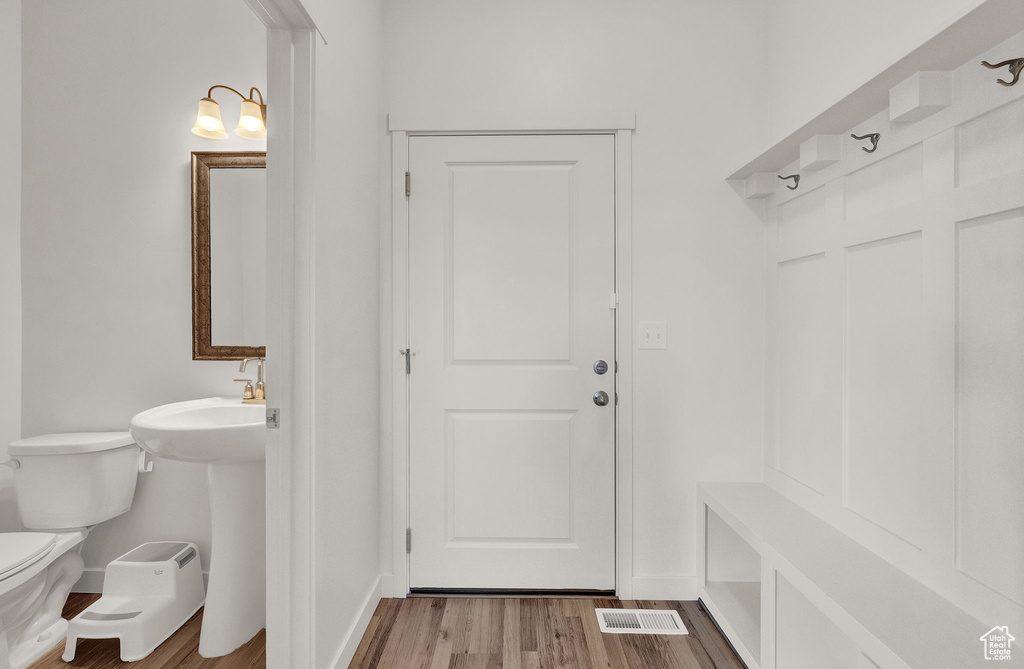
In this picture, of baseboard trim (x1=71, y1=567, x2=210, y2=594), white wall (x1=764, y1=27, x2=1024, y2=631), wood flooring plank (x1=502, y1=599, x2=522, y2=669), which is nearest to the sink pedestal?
baseboard trim (x1=71, y1=567, x2=210, y2=594)

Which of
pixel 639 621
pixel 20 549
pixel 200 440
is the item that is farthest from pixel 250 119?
pixel 639 621

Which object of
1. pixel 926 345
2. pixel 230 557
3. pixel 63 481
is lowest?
pixel 230 557

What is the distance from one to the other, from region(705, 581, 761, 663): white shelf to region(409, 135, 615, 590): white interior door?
1.41 feet

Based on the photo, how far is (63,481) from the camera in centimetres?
206

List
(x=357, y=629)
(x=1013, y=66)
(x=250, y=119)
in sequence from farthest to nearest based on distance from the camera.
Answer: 1. (x=250, y=119)
2. (x=357, y=629)
3. (x=1013, y=66)

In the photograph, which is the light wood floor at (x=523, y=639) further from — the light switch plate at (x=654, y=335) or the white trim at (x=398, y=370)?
the light switch plate at (x=654, y=335)

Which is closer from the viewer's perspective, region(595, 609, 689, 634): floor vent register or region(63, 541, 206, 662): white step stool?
region(63, 541, 206, 662): white step stool

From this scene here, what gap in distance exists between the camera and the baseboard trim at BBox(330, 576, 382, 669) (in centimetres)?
178

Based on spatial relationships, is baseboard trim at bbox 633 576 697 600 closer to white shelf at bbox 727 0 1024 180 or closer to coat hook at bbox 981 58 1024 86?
white shelf at bbox 727 0 1024 180

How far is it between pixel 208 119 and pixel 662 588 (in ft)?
8.45

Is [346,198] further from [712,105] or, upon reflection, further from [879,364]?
[879,364]

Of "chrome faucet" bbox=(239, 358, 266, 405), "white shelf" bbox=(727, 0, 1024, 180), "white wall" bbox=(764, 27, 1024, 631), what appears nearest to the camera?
"white shelf" bbox=(727, 0, 1024, 180)

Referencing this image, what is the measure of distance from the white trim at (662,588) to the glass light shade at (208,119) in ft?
7.99

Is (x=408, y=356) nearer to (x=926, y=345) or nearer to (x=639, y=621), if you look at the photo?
(x=639, y=621)
